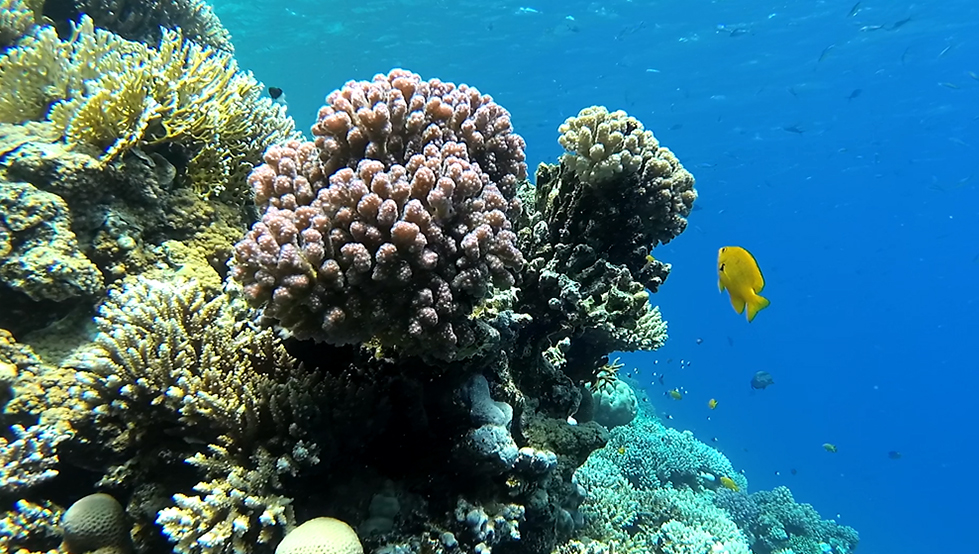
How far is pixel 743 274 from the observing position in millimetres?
5066

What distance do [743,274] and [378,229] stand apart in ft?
13.0

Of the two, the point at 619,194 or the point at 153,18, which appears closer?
the point at 619,194

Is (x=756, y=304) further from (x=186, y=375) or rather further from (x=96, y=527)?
(x=96, y=527)

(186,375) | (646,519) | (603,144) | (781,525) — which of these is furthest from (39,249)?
(781,525)

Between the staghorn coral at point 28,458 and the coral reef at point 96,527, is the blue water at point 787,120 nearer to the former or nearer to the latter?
the coral reef at point 96,527

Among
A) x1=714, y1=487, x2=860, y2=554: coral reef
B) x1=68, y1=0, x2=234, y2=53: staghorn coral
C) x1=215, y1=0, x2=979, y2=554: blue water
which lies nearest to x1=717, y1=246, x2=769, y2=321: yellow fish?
x1=68, y1=0, x2=234, y2=53: staghorn coral

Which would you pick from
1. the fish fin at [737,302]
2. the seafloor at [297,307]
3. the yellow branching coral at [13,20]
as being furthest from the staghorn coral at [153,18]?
the fish fin at [737,302]

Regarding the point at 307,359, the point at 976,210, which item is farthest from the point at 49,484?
the point at 976,210

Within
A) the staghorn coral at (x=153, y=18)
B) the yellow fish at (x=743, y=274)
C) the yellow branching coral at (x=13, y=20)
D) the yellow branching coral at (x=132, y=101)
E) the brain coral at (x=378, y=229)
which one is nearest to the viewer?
the brain coral at (x=378, y=229)

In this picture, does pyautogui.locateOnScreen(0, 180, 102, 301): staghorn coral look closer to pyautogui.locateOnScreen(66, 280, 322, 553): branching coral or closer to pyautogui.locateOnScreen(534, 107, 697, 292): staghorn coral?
pyautogui.locateOnScreen(66, 280, 322, 553): branching coral

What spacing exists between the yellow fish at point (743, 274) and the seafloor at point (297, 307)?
0.98m

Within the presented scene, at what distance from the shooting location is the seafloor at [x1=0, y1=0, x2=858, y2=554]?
2.62 metres

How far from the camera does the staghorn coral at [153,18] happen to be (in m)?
6.27

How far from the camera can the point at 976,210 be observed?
61125 millimetres
